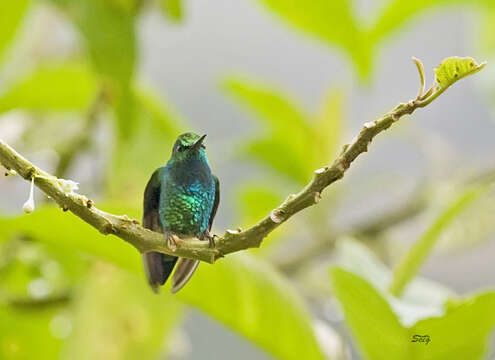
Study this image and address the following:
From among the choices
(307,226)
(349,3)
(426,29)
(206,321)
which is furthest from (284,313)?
(426,29)

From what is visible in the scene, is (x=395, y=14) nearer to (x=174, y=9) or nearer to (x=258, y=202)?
(x=174, y=9)

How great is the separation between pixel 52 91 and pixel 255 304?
1.39ft

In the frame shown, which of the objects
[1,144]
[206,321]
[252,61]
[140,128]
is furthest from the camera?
[252,61]

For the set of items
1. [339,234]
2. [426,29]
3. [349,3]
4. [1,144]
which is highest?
[426,29]

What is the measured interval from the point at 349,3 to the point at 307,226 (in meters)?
0.55

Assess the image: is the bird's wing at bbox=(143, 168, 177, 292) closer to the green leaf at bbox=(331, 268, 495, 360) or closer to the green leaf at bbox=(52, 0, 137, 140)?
the green leaf at bbox=(331, 268, 495, 360)

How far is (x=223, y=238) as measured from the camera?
18 centimetres

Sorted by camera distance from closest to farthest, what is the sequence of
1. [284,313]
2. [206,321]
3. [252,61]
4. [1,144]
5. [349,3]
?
[1,144] < [284,313] < [349,3] < [206,321] < [252,61]

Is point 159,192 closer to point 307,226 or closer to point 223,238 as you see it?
point 223,238

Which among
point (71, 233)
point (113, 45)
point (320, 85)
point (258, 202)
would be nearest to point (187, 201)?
point (71, 233)

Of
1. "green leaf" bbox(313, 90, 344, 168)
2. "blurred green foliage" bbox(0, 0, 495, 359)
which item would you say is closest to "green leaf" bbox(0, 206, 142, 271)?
"blurred green foliage" bbox(0, 0, 495, 359)

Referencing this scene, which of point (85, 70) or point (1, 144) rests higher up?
point (85, 70)

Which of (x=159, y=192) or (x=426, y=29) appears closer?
(x=159, y=192)

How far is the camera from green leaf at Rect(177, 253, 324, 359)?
1.56 feet
